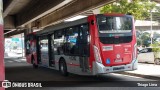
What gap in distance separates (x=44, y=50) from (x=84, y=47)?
7426 millimetres

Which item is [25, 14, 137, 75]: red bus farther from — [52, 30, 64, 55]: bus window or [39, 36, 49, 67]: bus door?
[39, 36, 49, 67]: bus door

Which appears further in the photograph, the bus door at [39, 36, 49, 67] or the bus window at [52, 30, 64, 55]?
the bus door at [39, 36, 49, 67]

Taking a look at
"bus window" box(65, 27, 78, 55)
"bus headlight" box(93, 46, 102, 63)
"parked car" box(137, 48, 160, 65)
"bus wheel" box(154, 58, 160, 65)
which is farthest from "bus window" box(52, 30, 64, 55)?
"bus wheel" box(154, 58, 160, 65)

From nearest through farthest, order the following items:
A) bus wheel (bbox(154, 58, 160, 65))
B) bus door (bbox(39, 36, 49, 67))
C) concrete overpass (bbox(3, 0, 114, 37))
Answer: bus door (bbox(39, 36, 49, 67))
concrete overpass (bbox(3, 0, 114, 37))
bus wheel (bbox(154, 58, 160, 65))

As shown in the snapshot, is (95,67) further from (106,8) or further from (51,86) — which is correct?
(106,8)

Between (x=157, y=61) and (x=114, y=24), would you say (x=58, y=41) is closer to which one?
(x=114, y=24)

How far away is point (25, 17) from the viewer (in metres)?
29.3

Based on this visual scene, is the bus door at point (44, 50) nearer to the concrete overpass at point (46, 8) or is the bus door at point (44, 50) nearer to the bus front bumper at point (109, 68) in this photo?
the concrete overpass at point (46, 8)

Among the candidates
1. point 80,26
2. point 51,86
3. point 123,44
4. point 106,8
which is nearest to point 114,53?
point 123,44

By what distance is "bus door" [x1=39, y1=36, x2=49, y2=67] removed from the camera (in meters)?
19.1

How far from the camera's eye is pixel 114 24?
12922mm

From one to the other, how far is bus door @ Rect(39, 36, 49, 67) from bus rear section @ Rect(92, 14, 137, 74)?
7236 mm

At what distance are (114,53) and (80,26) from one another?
2.11m

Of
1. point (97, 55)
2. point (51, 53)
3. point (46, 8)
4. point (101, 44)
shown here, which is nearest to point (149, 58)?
point (51, 53)
